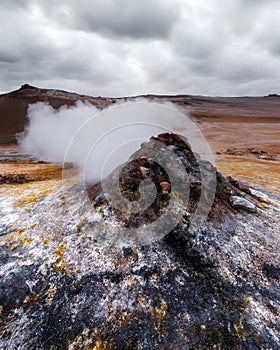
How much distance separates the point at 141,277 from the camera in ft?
15.5

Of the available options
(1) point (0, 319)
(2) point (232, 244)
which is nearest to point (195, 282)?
(2) point (232, 244)

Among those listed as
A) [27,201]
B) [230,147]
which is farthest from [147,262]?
[230,147]

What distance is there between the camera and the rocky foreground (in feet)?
12.7

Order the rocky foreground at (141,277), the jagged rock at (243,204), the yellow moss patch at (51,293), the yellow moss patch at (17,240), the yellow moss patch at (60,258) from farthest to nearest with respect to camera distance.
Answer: the jagged rock at (243,204), the yellow moss patch at (17,240), the yellow moss patch at (60,258), the yellow moss patch at (51,293), the rocky foreground at (141,277)

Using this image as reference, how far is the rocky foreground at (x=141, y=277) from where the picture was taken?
3.87 m

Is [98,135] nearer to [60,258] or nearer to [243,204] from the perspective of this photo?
[243,204]

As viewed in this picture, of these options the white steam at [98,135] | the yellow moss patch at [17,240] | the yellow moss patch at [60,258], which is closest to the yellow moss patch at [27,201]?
the yellow moss patch at [17,240]

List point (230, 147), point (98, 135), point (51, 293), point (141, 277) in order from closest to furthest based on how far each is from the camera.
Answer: point (51, 293)
point (141, 277)
point (98, 135)
point (230, 147)

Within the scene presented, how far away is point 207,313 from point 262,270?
1759 millimetres

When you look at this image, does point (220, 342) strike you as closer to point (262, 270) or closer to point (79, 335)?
point (262, 270)

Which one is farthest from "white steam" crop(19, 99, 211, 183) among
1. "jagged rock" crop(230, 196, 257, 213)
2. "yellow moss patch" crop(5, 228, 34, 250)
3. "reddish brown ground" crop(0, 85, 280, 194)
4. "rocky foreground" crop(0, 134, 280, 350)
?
"jagged rock" crop(230, 196, 257, 213)

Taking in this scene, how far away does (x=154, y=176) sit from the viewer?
21.1 feet

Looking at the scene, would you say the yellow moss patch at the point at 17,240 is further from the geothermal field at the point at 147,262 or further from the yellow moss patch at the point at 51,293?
the yellow moss patch at the point at 51,293

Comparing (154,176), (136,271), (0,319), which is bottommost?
(0,319)
